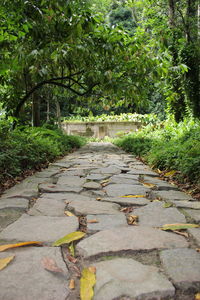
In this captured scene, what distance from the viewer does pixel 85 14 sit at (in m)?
4.18

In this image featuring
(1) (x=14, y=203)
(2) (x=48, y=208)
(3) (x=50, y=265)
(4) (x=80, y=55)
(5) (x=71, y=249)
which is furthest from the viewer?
(4) (x=80, y=55)

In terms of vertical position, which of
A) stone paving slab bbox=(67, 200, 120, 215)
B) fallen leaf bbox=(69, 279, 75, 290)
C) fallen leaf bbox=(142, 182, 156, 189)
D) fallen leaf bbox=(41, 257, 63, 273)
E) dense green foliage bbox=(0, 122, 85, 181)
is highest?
dense green foliage bbox=(0, 122, 85, 181)

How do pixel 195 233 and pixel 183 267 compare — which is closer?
pixel 183 267

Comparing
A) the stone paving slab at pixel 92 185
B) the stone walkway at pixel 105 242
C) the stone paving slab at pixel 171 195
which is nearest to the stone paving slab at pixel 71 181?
the stone paving slab at pixel 92 185

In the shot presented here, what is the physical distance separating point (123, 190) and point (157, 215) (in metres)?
0.82

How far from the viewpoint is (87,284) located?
3.34 feet

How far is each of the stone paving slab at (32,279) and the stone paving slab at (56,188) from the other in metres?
1.35

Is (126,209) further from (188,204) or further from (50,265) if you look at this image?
(50,265)

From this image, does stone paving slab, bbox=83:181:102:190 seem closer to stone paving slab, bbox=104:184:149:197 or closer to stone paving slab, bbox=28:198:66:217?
stone paving slab, bbox=104:184:149:197

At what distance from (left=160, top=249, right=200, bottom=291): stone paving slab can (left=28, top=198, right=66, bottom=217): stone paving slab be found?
2.91ft

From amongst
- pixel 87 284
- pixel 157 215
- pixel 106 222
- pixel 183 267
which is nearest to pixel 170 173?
pixel 157 215

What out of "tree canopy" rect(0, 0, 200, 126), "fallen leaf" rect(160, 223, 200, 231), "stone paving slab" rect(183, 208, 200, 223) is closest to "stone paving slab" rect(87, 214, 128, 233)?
Result: "fallen leaf" rect(160, 223, 200, 231)

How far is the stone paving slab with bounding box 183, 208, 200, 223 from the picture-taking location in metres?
1.82

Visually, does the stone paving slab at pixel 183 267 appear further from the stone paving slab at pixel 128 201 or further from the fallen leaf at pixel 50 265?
the stone paving slab at pixel 128 201
